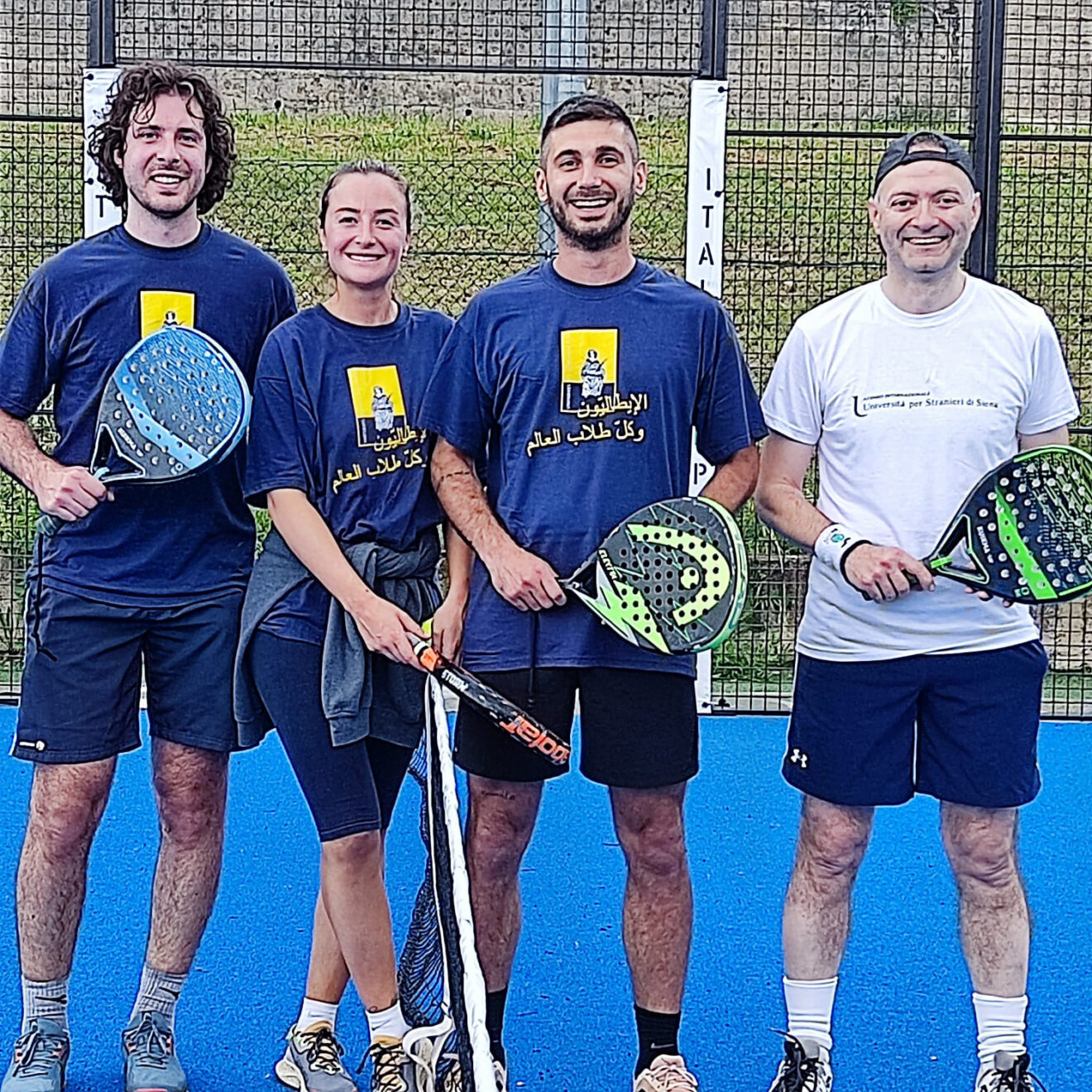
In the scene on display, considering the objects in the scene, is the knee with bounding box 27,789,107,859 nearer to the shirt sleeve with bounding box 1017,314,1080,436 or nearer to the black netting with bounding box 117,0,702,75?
the shirt sleeve with bounding box 1017,314,1080,436

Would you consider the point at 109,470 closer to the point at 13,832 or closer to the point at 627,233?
the point at 627,233

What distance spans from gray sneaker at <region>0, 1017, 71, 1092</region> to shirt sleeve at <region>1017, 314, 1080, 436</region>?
7.09ft

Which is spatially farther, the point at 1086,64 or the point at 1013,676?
the point at 1086,64

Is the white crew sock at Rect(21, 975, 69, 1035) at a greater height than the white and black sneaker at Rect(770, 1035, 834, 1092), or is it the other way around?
the white crew sock at Rect(21, 975, 69, 1035)

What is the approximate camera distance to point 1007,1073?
3.14 m

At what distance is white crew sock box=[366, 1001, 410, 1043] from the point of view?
10.2 feet

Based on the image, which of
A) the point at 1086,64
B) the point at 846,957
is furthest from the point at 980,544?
the point at 1086,64

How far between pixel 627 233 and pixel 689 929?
4.29 feet

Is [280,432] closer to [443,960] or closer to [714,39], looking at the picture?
[443,960]

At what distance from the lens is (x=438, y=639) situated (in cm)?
314

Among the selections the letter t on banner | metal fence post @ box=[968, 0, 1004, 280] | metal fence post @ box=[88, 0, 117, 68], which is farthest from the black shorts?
metal fence post @ box=[88, 0, 117, 68]

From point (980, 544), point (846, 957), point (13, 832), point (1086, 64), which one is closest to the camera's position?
point (980, 544)

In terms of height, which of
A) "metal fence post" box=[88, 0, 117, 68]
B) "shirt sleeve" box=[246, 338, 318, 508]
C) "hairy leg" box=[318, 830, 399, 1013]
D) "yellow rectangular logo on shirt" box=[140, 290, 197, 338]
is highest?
"metal fence post" box=[88, 0, 117, 68]

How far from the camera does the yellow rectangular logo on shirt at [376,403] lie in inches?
121
